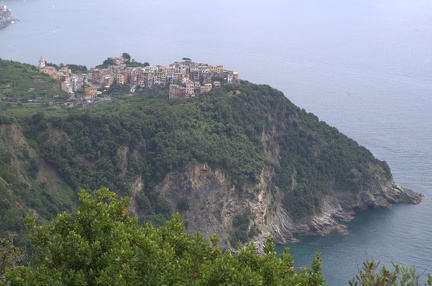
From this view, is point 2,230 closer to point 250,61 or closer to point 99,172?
point 99,172

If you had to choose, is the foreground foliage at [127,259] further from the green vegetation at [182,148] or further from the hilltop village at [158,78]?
the hilltop village at [158,78]

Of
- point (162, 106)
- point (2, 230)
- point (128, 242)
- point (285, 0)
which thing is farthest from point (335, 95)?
point (285, 0)

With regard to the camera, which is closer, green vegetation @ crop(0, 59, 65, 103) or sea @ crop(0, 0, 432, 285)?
sea @ crop(0, 0, 432, 285)

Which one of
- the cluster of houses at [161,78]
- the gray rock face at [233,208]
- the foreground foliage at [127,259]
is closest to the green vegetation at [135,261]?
the foreground foliage at [127,259]

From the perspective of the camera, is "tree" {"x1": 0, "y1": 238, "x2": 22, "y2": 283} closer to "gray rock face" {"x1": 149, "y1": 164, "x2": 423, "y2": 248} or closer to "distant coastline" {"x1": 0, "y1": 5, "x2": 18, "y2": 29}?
"gray rock face" {"x1": 149, "y1": 164, "x2": 423, "y2": 248}

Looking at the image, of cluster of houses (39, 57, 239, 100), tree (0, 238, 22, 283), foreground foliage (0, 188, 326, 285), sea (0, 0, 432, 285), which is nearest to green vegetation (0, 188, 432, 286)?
foreground foliage (0, 188, 326, 285)

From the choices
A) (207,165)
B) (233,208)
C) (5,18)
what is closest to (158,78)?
(207,165)
